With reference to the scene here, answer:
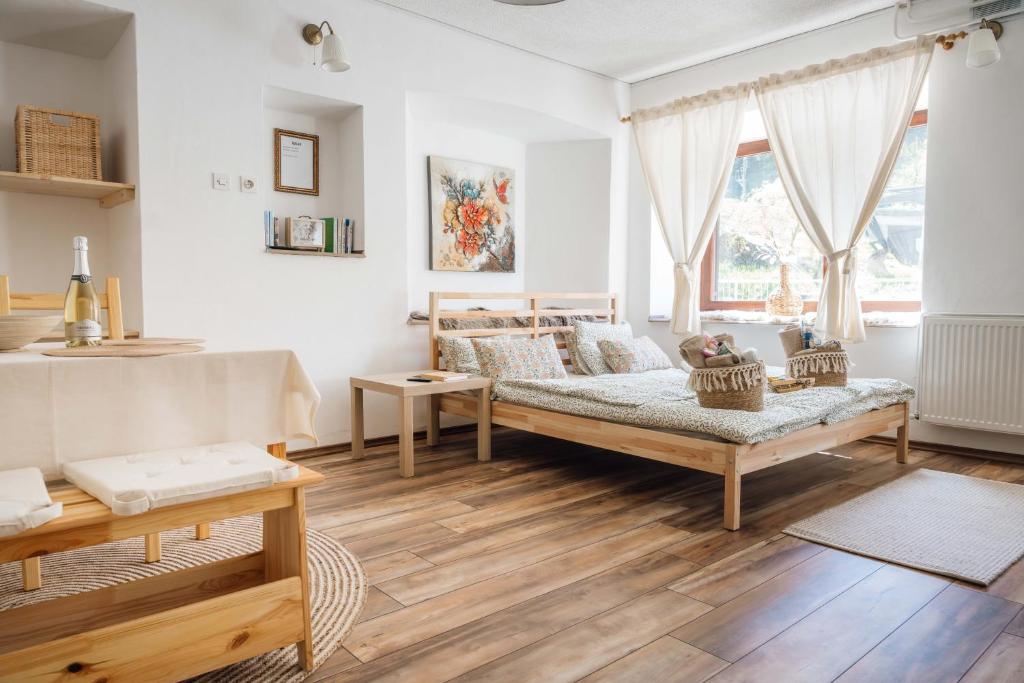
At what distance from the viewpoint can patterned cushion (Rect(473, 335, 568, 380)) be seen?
3732 millimetres

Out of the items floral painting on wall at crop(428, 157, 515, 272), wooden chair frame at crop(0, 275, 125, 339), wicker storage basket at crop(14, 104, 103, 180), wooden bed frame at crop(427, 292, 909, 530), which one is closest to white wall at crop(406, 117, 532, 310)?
floral painting on wall at crop(428, 157, 515, 272)

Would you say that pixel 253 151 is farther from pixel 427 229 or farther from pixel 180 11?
pixel 427 229

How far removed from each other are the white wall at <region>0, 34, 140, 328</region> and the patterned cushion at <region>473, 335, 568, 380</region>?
1.71 m

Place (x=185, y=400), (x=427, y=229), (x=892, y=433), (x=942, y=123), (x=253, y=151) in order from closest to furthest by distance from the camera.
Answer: (x=185, y=400) < (x=253, y=151) < (x=942, y=123) < (x=892, y=433) < (x=427, y=229)

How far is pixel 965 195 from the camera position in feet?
11.9

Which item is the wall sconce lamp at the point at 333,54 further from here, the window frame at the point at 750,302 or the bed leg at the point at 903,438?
the bed leg at the point at 903,438

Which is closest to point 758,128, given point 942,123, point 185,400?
point 942,123

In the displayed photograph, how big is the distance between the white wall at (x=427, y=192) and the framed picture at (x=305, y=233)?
0.67 meters

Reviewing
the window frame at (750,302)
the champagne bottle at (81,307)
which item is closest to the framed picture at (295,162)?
the champagne bottle at (81,307)

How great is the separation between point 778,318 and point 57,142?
4.01 meters

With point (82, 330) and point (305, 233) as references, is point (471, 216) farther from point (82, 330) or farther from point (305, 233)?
point (82, 330)

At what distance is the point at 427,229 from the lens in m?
4.52

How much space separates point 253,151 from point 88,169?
2.37ft

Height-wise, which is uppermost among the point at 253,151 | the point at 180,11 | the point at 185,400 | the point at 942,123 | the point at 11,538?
the point at 180,11
